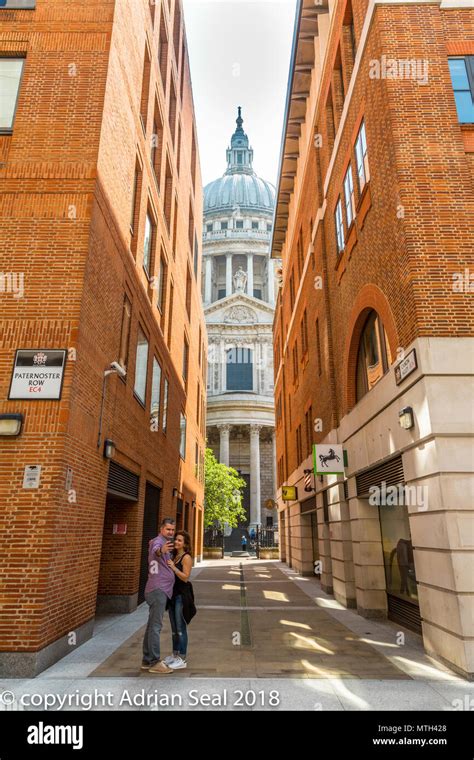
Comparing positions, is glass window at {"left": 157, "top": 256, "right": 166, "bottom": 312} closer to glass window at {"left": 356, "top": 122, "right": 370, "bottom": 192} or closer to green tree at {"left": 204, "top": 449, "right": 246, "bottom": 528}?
glass window at {"left": 356, "top": 122, "right": 370, "bottom": 192}

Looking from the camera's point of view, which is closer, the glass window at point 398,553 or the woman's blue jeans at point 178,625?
the woman's blue jeans at point 178,625

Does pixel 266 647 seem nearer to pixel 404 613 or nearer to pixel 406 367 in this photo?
pixel 404 613

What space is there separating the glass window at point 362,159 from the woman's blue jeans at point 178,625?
990cm

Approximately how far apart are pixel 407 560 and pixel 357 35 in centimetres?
1295

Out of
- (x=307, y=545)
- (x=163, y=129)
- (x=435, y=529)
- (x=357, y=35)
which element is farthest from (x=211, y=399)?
(x=435, y=529)

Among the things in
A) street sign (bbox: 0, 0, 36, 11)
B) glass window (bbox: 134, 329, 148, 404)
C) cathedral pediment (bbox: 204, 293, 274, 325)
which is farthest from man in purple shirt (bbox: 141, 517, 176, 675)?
cathedral pediment (bbox: 204, 293, 274, 325)

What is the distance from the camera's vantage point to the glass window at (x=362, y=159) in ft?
38.1

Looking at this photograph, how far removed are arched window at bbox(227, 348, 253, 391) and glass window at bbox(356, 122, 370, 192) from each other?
48.2 metres

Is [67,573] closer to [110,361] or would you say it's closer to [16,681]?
[16,681]

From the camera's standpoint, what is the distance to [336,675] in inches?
271

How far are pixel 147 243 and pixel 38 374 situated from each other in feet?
27.1

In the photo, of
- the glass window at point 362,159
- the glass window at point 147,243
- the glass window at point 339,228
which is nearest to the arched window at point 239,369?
the glass window at point 147,243

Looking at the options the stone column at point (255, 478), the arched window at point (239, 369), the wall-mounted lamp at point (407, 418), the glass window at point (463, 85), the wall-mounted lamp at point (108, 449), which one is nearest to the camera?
the wall-mounted lamp at point (407, 418)

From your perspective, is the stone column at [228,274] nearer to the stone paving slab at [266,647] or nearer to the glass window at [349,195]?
the glass window at [349,195]
